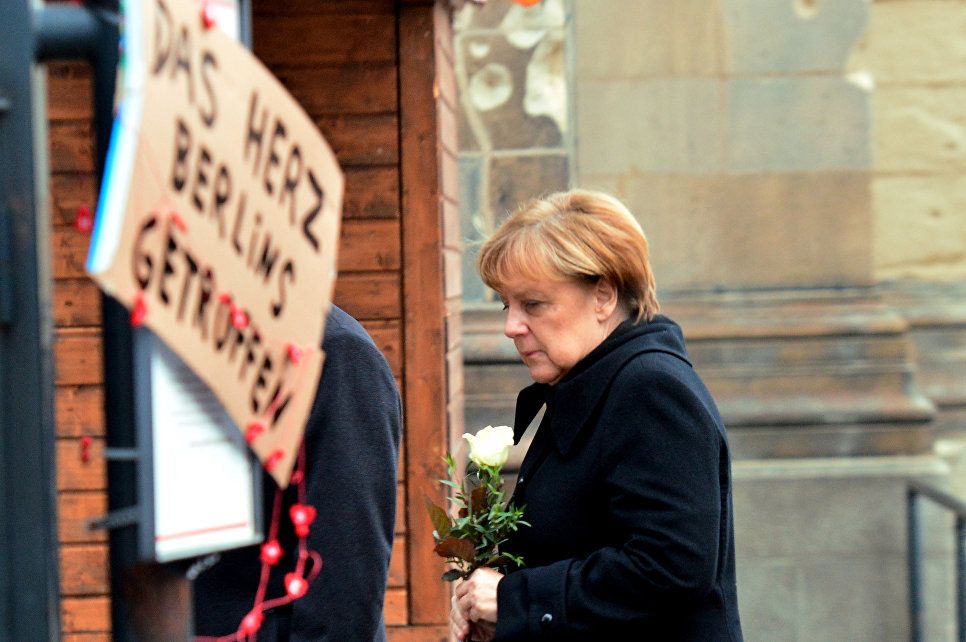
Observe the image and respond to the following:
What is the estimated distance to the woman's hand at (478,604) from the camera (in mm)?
2031

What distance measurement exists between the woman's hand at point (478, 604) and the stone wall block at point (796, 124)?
391 centimetres

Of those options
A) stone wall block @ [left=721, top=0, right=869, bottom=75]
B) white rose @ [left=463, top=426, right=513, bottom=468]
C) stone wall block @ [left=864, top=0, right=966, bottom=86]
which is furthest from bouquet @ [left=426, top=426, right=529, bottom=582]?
stone wall block @ [left=864, top=0, right=966, bottom=86]

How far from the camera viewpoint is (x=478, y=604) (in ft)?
6.68

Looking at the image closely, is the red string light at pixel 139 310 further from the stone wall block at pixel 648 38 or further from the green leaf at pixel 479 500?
the stone wall block at pixel 648 38

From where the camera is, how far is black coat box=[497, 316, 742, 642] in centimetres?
185

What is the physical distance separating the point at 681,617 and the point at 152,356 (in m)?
1.32

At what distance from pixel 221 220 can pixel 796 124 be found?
507 centimetres

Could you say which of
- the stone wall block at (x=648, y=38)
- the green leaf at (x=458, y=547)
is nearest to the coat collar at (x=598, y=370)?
the green leaf at (x=458, y=547)

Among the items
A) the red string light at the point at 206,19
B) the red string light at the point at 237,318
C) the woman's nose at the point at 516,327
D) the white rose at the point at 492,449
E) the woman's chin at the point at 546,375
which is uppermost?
the red string light at the point at 206,19

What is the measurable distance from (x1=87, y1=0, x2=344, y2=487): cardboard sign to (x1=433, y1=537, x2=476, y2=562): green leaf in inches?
43.9

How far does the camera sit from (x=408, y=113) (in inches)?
135

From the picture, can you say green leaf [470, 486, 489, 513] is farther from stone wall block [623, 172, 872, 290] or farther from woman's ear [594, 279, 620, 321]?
stone wall block [623, 172, 872, 290]

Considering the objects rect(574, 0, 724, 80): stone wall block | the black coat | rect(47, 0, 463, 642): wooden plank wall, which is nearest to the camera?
the black coat

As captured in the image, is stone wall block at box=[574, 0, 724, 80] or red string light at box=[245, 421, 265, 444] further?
stone wall block at box=[574, 0, 724, 80]
